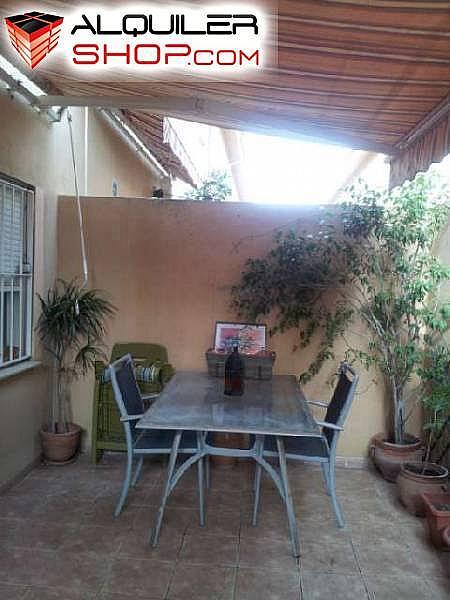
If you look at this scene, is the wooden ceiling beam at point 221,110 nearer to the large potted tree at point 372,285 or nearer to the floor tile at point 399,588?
the large potted tree at point 372,285

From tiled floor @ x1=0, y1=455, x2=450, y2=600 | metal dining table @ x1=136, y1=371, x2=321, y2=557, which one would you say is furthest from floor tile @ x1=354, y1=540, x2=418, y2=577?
metal dining table @ x1=136, y1=371, x2=321, y2=557

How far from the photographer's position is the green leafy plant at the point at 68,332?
389 cm

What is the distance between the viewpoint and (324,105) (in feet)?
10.5

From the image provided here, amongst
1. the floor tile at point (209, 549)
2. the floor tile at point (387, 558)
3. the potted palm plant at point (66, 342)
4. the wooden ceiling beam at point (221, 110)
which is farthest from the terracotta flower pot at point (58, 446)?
the wooden ceiling beam at point (221, 110)

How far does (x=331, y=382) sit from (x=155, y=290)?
1.71 m

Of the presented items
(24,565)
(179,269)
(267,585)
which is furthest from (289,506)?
(179,269)

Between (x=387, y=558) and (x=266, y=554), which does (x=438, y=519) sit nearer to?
(x=387, y=558)

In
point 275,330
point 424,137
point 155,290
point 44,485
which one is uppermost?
point 424,137

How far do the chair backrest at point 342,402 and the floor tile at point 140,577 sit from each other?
1247 millimetres

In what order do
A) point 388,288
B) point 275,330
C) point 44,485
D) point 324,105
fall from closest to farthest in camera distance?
point 324,105 → point 44,485 → point 388,288 → point 275,330

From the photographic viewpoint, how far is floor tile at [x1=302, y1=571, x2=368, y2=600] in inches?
94.3

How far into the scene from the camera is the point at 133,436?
3258 millimetres

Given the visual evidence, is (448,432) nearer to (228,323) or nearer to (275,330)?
(275,330)

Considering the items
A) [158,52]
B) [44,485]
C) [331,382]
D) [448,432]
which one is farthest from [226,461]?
[158,52]
